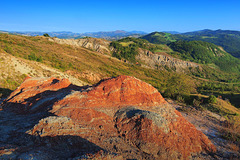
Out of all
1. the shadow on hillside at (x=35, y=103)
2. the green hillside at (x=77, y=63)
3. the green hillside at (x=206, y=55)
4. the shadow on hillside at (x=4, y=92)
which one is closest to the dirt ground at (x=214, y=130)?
the green hillside at (x=77, y=63)

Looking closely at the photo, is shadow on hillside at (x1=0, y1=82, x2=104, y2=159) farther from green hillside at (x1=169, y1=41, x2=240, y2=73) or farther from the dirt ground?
green hillside at (x1=169, y1=41, x2=240, y2=73)

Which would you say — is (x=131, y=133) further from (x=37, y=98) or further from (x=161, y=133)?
(x=37, y=98)

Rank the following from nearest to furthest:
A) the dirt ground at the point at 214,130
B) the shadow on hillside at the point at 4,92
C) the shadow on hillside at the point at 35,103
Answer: the dirt ground at the point at 214,130, the shadow on hillside at the point at 35,103, the shadow on hillside at the point at 4,92

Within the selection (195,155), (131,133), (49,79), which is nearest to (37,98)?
(49,79)

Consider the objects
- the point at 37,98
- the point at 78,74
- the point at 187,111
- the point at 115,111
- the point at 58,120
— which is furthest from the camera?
the point at 78,74

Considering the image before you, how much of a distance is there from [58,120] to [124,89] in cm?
715

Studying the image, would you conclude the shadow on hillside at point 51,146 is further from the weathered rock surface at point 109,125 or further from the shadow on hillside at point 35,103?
the shadow on hillside at point 35,103

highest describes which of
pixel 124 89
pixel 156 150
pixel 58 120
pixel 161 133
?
pixel 124 89

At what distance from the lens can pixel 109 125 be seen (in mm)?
11180

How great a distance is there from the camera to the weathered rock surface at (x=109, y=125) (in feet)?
28.1

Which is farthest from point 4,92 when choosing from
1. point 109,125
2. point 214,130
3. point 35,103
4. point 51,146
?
point 214,130

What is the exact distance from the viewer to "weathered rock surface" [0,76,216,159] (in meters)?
8.57

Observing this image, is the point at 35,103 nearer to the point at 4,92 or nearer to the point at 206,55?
the point at 4,92

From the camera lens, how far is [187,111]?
77.4 feet
